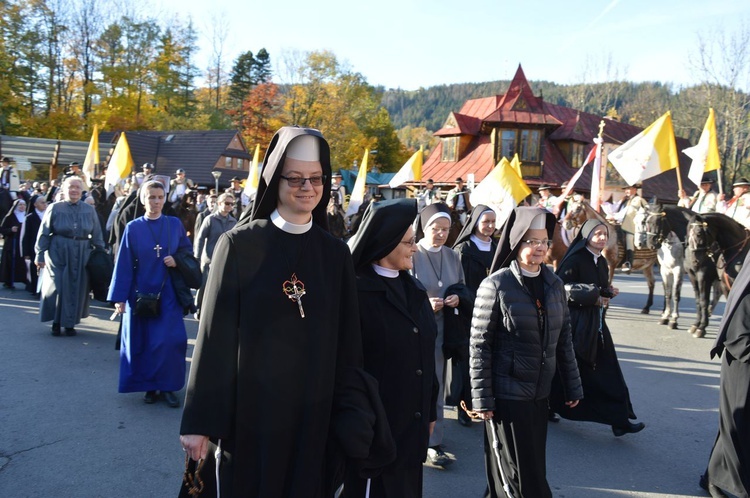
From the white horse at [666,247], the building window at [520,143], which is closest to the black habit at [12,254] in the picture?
the white horse at [666,247]

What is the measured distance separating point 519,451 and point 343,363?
61.5 inches

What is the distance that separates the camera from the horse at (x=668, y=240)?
11375mm

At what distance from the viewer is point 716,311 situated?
13469 millimetres

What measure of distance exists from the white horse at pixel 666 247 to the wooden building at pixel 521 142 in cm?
2393

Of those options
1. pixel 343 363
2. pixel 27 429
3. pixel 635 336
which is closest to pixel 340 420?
pixel 343 363

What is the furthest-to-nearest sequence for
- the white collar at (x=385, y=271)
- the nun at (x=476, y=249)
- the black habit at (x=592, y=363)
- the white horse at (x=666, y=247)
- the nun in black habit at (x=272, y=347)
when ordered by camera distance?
the white horse at (x=666, y=247)
the nun at (x=476, y=249)
the black habit at (x=592, y=363)
the white collar at (x=385, y=271)
the nun in black habit at (x=272, y=347)

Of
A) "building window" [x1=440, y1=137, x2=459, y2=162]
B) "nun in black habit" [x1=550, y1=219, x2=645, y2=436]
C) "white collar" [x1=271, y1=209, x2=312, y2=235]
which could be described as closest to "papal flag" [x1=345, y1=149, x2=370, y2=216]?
"nun in black habit" [x1=550, y1=219, x2=645, y2=436]

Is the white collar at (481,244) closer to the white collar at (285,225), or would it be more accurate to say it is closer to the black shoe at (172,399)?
the black shoe at (172,399)

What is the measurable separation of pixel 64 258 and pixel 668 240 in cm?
1093

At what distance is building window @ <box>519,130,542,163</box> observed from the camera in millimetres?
37469

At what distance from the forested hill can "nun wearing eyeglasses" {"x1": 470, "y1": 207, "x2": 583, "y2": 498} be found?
39084mm

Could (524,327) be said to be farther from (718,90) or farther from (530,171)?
(530,171)

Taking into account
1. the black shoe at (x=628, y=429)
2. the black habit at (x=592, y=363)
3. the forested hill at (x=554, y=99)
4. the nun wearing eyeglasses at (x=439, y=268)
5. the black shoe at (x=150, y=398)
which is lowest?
the black shoe at (x=150, y=398)

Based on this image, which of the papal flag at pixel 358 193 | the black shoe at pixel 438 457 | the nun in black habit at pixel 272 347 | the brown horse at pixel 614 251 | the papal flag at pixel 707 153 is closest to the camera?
the nun in black habit at pixel 272 347
